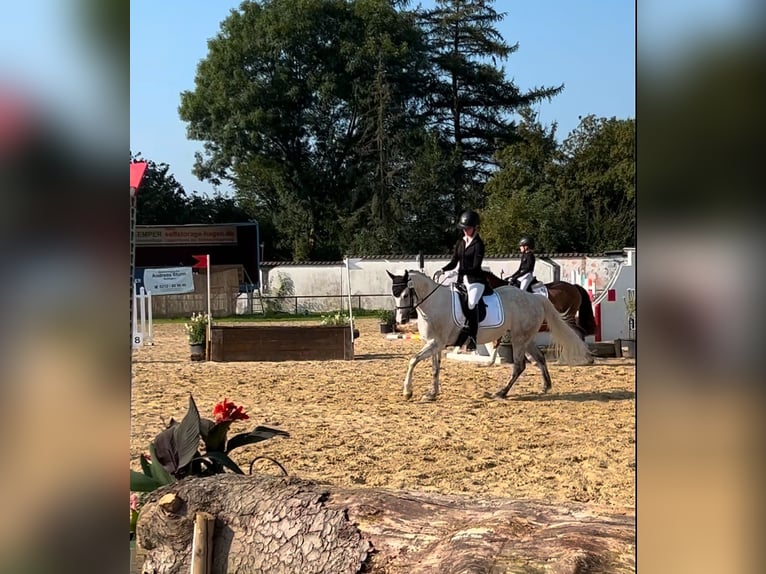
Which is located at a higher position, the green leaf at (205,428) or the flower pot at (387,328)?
the green leaf at (205,428)

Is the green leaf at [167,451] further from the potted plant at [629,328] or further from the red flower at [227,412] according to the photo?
the potted plant at [629,328]

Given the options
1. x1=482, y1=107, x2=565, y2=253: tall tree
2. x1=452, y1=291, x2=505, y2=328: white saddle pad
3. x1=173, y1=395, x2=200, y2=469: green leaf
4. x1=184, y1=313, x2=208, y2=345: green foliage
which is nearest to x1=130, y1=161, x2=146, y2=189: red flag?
x1=173, y1=395, x2=200, y2=469: green leaf

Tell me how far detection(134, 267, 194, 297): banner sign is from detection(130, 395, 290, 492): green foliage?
7.76m

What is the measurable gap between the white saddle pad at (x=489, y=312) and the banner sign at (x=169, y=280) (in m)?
4.81

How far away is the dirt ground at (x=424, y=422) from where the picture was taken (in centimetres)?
372

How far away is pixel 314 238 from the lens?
24641 millimetres

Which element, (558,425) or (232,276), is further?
(232,276)

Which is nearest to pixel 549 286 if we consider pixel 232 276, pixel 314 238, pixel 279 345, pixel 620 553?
pixel 279 345

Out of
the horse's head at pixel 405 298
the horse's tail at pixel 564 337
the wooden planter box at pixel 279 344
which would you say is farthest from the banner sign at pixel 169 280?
the horse's tail at pixel 564 337

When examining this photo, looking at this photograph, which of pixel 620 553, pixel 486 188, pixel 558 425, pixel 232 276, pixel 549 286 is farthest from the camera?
pixel 486 188

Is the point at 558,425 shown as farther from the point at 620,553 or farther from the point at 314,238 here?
the point at 314,238
